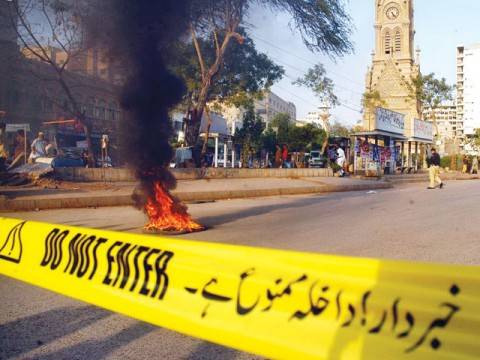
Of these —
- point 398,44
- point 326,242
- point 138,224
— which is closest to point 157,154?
point 138,224

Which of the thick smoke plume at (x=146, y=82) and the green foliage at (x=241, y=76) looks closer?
the thick smoke plume at (x=146, y=82)

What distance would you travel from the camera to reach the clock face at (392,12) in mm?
93225

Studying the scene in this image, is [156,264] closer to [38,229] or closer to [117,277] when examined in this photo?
[117,277]

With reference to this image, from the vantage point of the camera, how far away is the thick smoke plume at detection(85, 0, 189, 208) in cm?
696

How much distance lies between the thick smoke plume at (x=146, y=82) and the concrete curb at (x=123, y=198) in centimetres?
450

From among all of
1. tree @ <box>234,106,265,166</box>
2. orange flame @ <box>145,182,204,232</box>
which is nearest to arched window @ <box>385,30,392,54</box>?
tree @ <box>234,106,265,166</box>

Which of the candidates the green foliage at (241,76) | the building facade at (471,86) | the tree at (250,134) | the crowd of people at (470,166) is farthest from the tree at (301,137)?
the building facade at (471,86)

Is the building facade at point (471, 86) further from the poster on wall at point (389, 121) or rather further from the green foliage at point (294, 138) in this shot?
the green foliage at point (294, 138)

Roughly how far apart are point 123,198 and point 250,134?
1669cm

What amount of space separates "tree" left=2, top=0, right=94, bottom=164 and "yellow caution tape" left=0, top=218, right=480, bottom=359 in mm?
7644

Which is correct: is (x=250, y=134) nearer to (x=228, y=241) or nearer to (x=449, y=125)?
(x=228, y=241)

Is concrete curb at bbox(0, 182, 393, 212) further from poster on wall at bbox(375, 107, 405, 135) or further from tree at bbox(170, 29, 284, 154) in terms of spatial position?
poster on wall at bbox(375, 107, 405, 135)

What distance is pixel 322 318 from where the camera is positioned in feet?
5.77

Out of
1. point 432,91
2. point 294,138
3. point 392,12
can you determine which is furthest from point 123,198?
point 392,12
